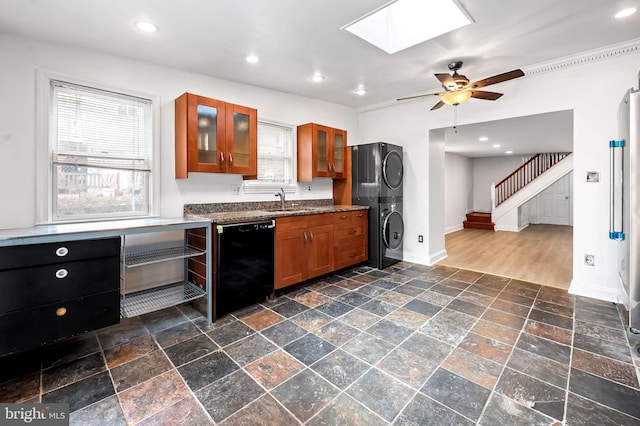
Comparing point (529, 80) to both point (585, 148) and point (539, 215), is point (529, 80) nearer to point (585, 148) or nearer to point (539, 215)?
point (585, 148)

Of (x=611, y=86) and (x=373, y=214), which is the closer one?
(x=611, y=86)

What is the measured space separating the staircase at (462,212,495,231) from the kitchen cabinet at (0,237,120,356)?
8640 millimetres

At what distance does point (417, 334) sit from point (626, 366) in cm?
130

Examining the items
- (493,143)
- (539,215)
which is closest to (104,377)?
(493,143)

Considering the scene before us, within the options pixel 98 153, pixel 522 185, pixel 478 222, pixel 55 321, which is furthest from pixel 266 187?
pixel 522 185

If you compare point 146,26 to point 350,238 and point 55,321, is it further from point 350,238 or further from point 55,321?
point 350,238

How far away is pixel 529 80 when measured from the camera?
3445 millimetres

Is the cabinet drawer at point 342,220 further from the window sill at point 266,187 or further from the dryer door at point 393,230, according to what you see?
the window sill at point 266,187

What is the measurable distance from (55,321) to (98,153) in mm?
1569

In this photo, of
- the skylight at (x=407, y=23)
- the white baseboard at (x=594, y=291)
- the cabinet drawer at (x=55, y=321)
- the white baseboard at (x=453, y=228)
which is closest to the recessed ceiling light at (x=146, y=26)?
the skylight at (x=407, y=23)

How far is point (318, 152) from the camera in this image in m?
4.28

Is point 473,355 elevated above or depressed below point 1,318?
below

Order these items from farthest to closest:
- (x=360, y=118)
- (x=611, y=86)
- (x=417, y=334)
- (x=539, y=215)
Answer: (x=539, y=215)
(x=360, y=118)
(x=611, y=86)
(x=417, y=334)

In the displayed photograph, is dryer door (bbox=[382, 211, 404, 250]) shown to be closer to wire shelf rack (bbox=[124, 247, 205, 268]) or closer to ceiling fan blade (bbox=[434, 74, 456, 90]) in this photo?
ceiling fan blade (bbox=[434, 74, 456, 90])
